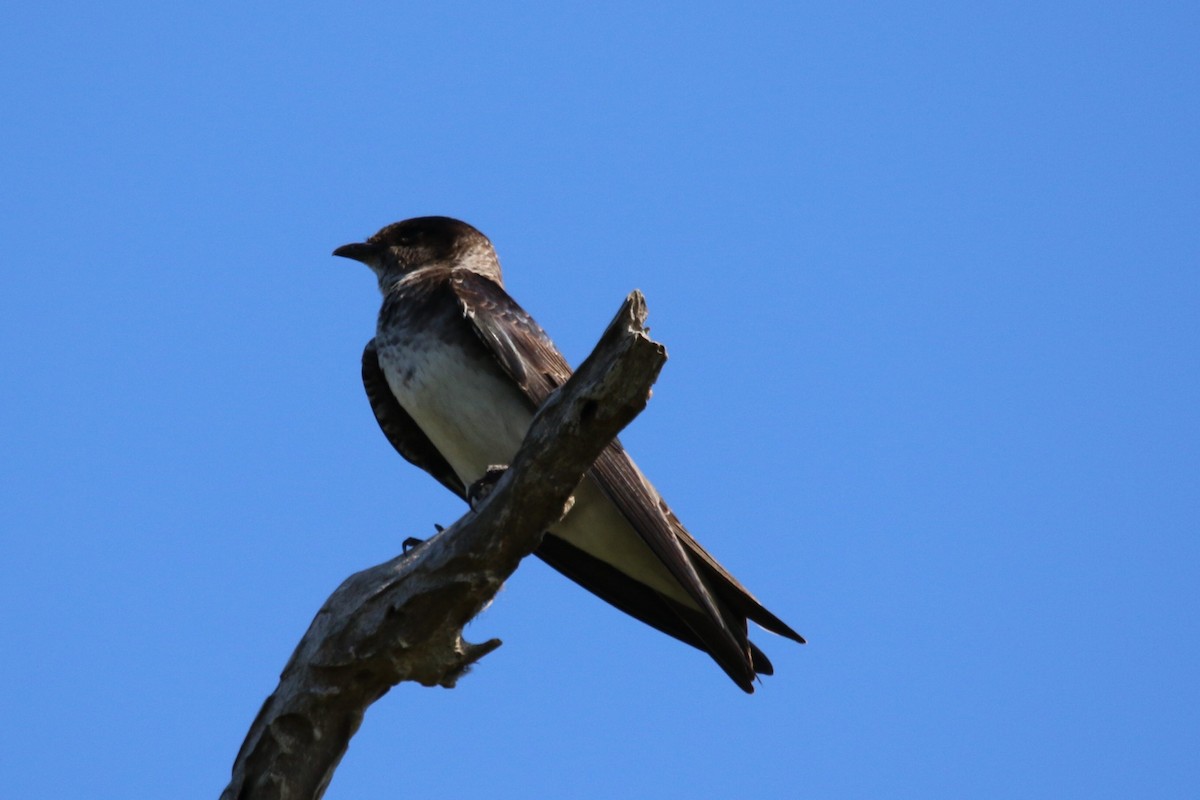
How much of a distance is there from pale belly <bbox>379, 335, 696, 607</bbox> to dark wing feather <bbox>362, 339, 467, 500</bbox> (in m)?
0.55

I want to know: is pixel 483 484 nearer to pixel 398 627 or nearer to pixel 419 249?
pixel 398 627

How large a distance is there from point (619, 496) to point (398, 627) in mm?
1251

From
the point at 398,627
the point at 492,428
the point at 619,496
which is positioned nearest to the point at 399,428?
the point at 492,428

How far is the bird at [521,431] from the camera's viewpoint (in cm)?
714

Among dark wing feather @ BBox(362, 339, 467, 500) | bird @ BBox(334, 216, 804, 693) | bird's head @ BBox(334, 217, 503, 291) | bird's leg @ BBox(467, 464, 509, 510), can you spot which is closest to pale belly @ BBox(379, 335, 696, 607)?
bird @ BBox(334, 216, 804, 693)

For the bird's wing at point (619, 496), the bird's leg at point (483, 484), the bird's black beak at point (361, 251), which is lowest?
the bird's leg at point (483, 484)

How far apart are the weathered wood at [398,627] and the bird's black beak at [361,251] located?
11.1 ft

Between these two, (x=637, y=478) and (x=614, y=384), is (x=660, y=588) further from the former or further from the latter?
(x=614, y=384)

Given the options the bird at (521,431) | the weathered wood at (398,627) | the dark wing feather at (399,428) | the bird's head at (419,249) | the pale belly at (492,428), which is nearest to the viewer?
the weathered wood at (398,627)

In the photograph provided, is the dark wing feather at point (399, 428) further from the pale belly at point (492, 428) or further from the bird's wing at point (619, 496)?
the bird's wing at point (619, 496)

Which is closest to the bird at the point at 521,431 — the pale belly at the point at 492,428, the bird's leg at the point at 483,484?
the pale belly at the point at 492,428

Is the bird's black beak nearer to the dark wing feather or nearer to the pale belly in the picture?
the dark wing feather

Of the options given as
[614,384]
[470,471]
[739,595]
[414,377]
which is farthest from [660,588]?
[614,384]

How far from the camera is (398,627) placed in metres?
6.09
